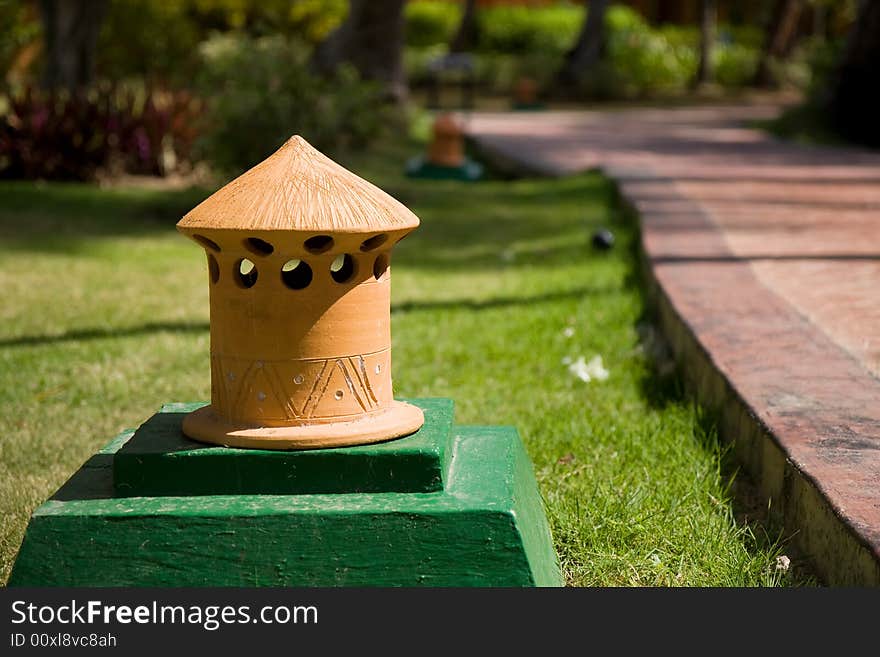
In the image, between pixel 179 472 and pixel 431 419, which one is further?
pixel 431 419

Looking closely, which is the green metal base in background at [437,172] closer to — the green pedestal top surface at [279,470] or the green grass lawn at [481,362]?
the green grass lawn at [481,362]

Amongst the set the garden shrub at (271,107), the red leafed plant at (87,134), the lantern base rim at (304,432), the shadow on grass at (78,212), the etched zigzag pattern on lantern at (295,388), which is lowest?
the shadow on grass at (78,212)

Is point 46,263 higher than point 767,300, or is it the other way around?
point 767,300

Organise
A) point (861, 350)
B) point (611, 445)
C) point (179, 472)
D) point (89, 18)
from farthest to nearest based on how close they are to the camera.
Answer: point (89, 18) → point (861, 350) → point (611, 445) → point (179, 472)

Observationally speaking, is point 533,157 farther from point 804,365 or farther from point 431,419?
point 431,419

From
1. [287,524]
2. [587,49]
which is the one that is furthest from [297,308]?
[587,49]

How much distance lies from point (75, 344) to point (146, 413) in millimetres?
1310

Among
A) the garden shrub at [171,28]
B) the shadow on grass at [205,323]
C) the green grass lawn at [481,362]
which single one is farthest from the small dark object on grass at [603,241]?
the garden shrub at [171,28]

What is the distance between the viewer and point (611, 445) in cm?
438

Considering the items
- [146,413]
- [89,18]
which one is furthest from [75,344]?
[89,18]

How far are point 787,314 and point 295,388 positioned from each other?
292cm

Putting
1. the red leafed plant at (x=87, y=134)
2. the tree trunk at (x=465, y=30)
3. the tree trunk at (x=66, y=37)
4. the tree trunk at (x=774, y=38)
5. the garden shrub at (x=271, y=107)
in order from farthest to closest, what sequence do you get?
1. the tree trunk at (x=465, y=30)
2. the tree trunk at (x=774, y=38)
3. the tree trunk at (x=66, y=37)
4. the red leafed plant at (x=87, y=134)
5. the garden shrub at (x=271, y=107)

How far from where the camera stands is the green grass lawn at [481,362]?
3596 millimetres

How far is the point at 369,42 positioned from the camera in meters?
17.6
